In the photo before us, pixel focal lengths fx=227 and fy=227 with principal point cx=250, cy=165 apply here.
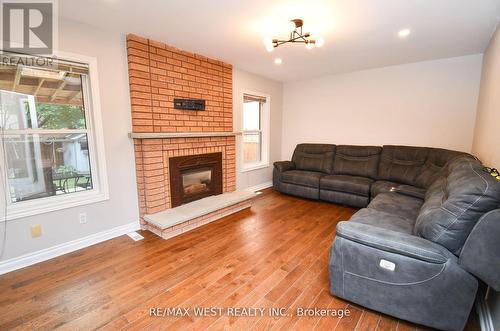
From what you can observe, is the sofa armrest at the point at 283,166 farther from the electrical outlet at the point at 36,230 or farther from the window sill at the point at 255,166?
the electrical outlet at the point at 36,230

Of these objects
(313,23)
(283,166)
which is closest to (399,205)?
(313,23)

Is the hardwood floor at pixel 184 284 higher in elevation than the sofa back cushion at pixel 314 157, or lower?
lower

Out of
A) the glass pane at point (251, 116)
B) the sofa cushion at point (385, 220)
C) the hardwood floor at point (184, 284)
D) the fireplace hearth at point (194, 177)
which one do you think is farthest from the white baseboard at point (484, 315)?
the glass pane at point (251, 116)

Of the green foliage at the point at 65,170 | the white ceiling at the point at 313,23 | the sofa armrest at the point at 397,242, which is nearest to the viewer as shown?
the sofa armrest at the point at 397,242

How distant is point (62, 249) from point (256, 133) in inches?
146

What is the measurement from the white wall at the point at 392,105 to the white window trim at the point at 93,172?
→ 12.8 ft

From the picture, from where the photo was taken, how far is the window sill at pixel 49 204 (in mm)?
2088

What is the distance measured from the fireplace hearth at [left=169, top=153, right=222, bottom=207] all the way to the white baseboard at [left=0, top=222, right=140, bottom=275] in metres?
0.67

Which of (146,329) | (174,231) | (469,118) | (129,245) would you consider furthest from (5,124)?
(469,118)

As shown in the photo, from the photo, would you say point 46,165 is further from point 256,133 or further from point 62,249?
point 256,133

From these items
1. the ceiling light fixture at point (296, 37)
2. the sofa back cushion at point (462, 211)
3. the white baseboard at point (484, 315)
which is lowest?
the white baseboard at point (484, 315)

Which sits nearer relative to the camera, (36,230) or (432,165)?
(36,230)

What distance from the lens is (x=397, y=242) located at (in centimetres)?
147

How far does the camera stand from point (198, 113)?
3.45 m
